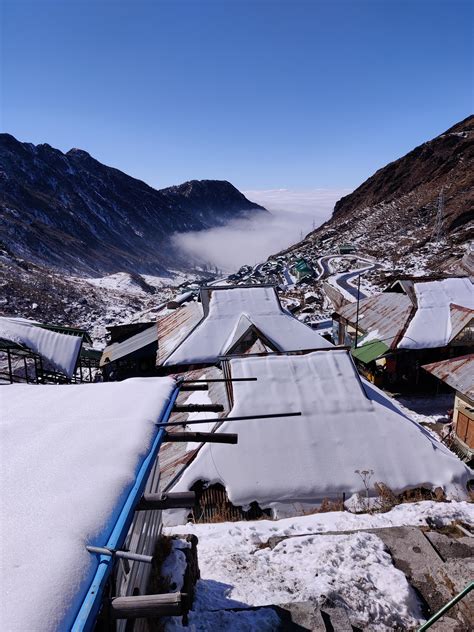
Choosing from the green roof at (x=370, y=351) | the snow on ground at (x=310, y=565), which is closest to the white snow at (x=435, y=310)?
the green roof at (x=370, y=351)

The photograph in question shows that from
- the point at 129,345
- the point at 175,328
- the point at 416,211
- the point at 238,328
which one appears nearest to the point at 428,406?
the point at 238,328

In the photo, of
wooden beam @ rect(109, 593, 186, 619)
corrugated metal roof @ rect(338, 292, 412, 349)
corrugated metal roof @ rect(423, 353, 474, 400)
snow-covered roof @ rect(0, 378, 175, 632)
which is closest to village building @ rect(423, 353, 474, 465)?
corrugated metal roof @ rect(423, 353, 474, 400)

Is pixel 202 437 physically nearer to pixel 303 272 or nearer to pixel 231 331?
pixel 231 331

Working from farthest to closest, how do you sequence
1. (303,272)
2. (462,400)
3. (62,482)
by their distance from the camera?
(303,272) < (462,400) < (62,482)

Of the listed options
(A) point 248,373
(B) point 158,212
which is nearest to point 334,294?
(A) point 248,373

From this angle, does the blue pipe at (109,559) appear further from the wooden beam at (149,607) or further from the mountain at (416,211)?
the mountain at (416,211)

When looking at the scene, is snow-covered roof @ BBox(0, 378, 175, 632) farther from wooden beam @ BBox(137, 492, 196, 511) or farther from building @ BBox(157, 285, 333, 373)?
building @ BBox(157, 285, 333, 373)
